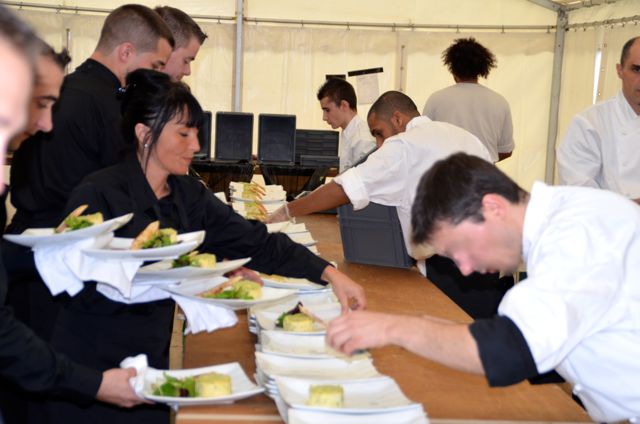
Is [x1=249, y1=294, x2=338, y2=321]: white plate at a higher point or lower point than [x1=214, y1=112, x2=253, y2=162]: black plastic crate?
lower

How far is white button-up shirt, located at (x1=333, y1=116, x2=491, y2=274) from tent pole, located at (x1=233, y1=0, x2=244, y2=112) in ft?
14.8

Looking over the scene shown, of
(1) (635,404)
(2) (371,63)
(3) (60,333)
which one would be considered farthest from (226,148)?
(1) (635,404)

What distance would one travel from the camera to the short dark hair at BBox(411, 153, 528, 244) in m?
1.62

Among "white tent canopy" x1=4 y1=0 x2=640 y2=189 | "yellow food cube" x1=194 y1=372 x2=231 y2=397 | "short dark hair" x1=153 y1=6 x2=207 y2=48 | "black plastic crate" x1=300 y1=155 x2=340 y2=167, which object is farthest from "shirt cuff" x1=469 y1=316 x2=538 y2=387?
"white tent canopy" x1=4 y1=0 x2=640 y2=189

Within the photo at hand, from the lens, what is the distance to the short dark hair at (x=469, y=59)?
507cm

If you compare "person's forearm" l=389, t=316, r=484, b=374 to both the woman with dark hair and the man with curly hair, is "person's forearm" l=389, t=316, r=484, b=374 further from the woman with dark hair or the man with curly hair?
the man with curly hair

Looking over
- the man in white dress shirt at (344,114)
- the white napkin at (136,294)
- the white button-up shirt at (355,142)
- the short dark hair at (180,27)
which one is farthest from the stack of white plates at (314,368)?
the man in white dress shirt at (344,114)

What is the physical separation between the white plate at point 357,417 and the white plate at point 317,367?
25cm

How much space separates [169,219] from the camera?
7.83ft

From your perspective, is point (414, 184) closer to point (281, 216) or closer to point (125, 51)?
point (281, 216)

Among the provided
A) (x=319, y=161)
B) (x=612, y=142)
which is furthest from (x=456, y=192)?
(x=319, y=161)

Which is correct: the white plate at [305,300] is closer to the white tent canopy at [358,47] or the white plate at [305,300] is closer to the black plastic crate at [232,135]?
the black plastic crate at [232,135]

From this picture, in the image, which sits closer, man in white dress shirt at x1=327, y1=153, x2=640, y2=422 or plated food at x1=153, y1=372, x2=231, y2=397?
man in white dress shirt at x1=327, y1=153, x2=640, y2=422

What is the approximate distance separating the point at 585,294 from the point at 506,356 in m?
0.18
